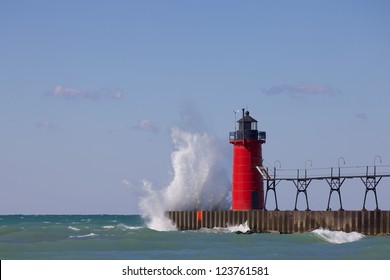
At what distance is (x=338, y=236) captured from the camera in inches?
1908

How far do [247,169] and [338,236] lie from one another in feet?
23.0

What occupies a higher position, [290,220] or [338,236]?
[290,220]

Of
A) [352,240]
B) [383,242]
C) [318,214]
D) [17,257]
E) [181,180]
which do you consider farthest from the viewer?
[181,180]

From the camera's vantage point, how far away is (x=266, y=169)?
5422 cm

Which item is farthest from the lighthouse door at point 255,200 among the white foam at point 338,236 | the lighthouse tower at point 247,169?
the white foam at point 338,236

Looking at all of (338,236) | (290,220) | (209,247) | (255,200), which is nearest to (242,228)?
(255,200)

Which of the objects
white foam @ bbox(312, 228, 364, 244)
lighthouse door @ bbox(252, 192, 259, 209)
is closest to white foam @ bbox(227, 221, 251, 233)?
lighthouse door @ bbox(252, 192, 259, 209)

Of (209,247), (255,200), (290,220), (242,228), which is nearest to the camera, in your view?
(209,247)

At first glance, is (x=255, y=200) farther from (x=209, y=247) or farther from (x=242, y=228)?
(x=209, y=247)

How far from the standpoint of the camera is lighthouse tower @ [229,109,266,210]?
176 ft

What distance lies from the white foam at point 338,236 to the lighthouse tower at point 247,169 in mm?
4851
